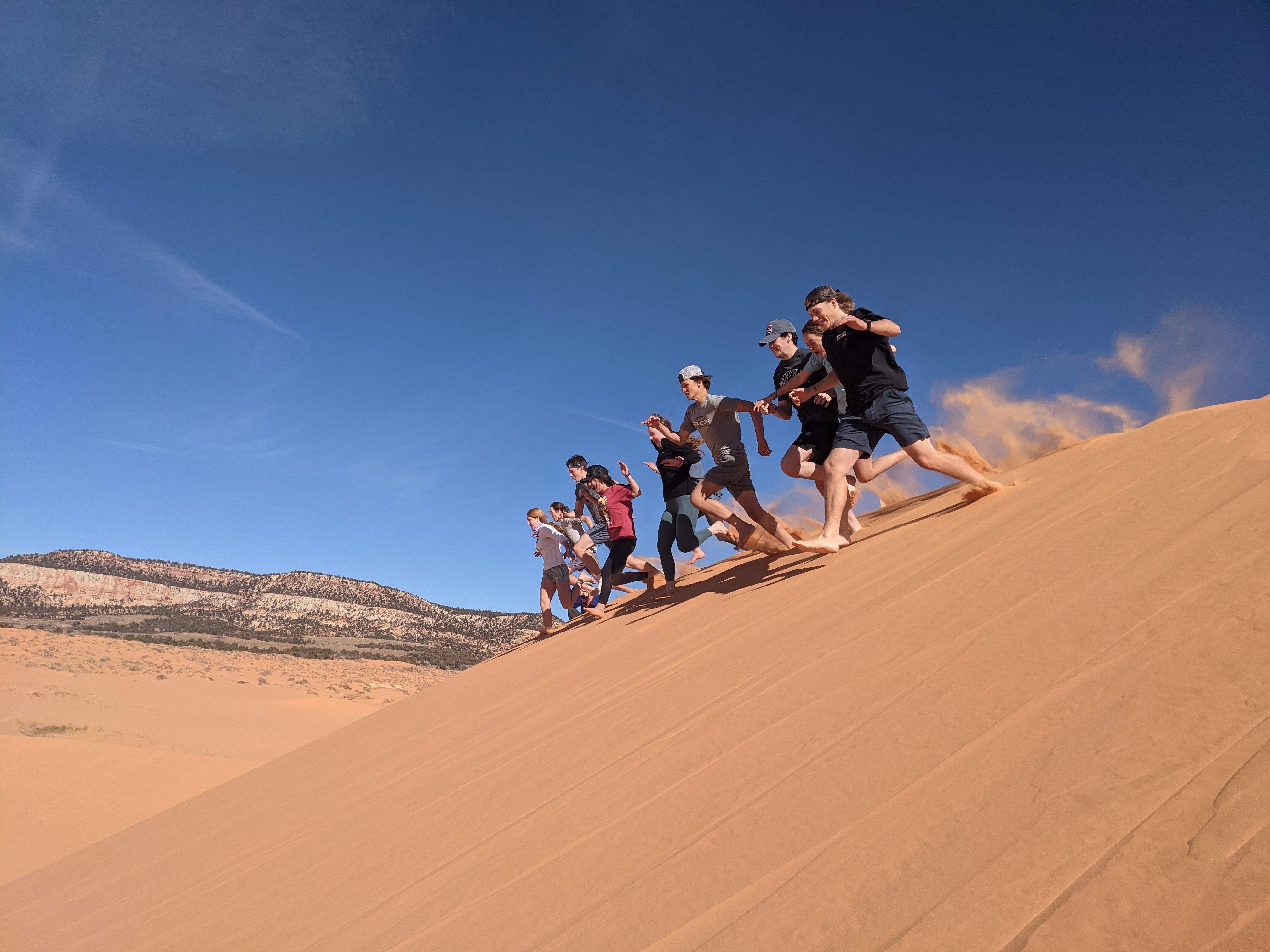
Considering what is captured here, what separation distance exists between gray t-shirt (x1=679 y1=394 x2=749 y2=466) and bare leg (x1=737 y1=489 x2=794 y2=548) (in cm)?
26

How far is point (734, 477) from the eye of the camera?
19.1 ft

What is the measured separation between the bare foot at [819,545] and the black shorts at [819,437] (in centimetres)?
77

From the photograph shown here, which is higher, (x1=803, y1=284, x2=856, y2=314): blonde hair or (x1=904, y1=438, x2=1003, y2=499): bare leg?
(x1=803, y1=284, x2=856, y2=314): blonde hair

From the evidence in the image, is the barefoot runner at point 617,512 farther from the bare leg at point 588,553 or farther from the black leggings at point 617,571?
the bare leg at point 588,553

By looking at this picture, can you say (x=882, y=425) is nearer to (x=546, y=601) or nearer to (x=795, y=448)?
(x=795, y=448)

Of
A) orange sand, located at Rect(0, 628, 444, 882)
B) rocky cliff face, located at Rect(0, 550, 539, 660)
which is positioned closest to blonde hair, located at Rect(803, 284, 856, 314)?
orange sand, located at Rect(0, 628, 444, 882)

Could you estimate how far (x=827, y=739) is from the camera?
208 centimetres

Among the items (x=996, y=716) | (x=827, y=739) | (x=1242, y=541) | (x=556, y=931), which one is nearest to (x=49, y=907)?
(x=556, y=931)

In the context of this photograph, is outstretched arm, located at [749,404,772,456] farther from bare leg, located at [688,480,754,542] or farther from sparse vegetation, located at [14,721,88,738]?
sparse vegetation, located at [14,721,88,738]

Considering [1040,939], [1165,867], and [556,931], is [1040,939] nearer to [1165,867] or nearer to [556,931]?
[1165,867]

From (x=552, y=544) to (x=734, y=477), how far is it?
13.1ft

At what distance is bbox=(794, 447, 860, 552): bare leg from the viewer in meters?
4.64

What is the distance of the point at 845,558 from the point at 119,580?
65.4 m

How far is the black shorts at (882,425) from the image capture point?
174 inches
